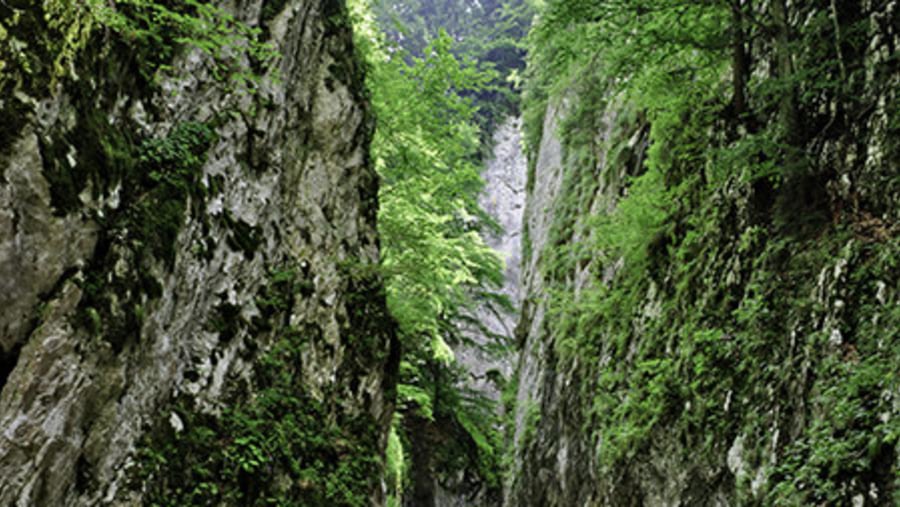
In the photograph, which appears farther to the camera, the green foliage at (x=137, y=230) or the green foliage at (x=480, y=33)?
the green foliage at (x=480, y=33)

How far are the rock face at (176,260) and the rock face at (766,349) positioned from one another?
11.1ft

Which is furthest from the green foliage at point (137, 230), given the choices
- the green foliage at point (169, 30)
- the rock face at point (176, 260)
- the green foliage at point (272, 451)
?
the green foliage at point (272, 451)

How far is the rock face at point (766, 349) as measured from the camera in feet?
14.0

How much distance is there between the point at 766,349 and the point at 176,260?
5.11 m

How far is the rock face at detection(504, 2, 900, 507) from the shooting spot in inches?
168

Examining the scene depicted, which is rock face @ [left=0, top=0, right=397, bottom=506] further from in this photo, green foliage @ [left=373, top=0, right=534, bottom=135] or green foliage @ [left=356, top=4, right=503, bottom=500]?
green foliage @ [left=373, top=0, right=534, bottom=135]

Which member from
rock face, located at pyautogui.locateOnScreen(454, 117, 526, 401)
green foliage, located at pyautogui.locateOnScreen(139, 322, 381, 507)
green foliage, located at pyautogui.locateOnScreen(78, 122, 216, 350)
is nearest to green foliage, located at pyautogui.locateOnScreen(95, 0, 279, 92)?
green foliage, located at pyautogui.locateOnScreen(78, 122, 216, 350)

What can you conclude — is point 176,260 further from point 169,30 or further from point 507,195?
point 507,195

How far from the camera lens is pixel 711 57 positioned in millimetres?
7117

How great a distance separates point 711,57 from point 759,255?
97.0 inches

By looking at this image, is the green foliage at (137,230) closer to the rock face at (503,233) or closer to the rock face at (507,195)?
the rock face at (503,233)

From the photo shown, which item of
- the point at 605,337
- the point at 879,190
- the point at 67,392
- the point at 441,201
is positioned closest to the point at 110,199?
the point at 67,392

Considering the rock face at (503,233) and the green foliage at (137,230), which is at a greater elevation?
the rock face at (503,233)

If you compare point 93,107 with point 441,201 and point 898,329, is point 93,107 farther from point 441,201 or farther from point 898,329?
point 441,201
